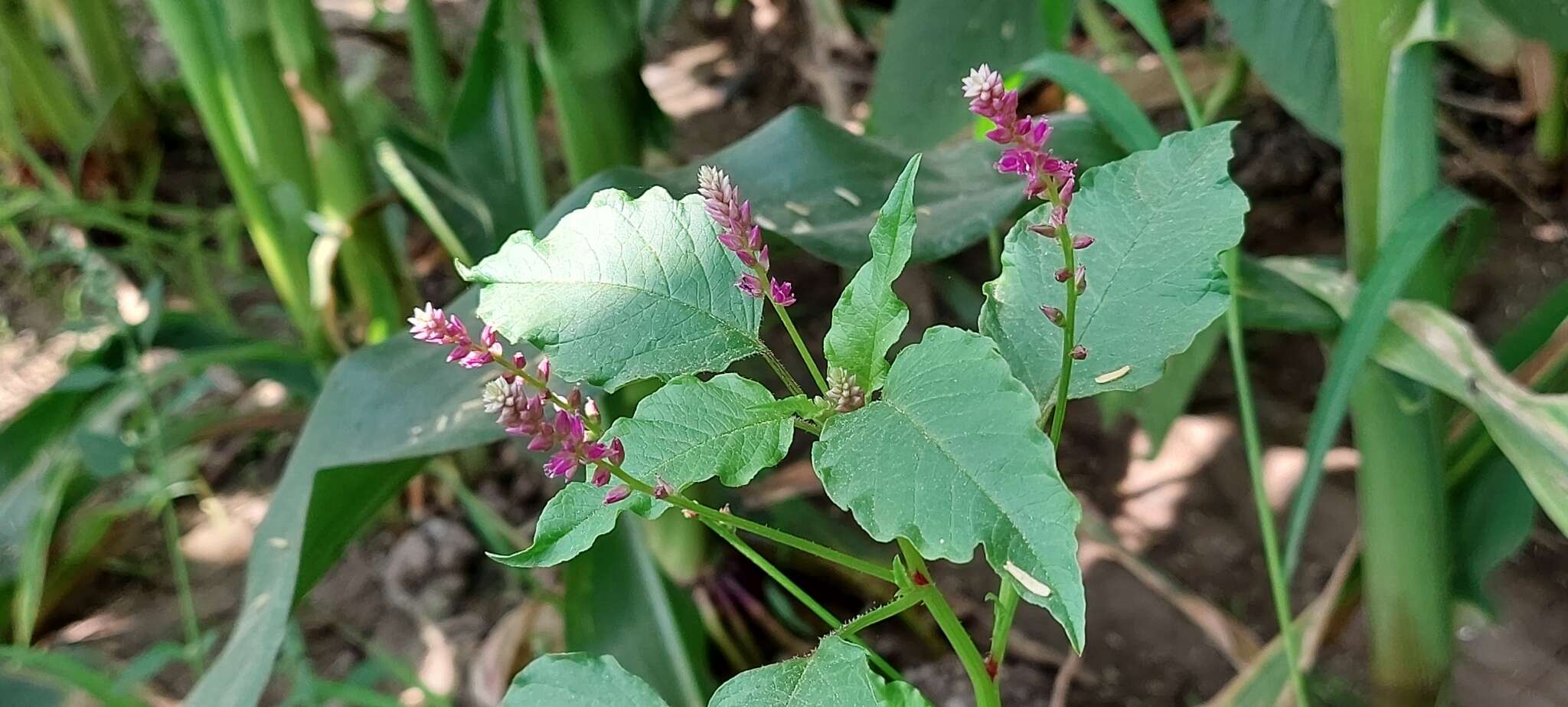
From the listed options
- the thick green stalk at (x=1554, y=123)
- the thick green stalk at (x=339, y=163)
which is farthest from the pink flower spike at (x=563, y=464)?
the thick green stalk at (x=1554, y=123)

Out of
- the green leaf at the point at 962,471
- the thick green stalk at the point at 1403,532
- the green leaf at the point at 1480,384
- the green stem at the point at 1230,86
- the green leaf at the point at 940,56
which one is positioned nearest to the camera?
the green leaf at the point at 962,471

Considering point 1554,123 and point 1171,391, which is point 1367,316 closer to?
point 1171,391

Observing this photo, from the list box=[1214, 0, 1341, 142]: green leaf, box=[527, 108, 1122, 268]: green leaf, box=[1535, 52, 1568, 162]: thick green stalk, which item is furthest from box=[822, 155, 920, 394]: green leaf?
box=[1535, 52, 1568, 162]: thick green stalk

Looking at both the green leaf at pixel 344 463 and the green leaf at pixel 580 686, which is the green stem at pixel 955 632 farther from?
the green leaf at pixel 344 463

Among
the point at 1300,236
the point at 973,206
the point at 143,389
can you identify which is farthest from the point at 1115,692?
the point at 143,389

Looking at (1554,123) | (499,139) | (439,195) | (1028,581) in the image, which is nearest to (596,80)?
(499,139)

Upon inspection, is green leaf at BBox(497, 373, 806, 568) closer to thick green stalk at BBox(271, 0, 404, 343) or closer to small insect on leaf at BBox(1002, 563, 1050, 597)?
small insect on leaf at BBox(1002, 563, 1050, 597)

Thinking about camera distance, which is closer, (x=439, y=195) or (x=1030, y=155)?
(x=1030, y=155)
